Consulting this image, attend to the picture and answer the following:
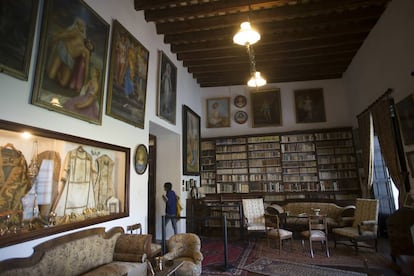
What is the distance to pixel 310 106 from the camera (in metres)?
8.38

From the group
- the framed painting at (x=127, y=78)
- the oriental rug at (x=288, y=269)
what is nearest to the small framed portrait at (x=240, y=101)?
the framed painting at (x=127, y=78)

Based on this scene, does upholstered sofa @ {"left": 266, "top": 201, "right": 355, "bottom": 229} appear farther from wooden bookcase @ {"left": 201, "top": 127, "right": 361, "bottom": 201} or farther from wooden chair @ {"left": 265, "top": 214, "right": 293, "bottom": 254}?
wooden bookcase @ {"left": 201, "top": 127, "right": 361, "bottom": 201}

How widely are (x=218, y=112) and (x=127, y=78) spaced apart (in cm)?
495

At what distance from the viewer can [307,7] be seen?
16.9 ft

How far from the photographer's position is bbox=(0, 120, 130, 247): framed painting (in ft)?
8.04

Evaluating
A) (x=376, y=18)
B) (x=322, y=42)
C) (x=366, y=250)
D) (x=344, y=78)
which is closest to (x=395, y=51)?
(x=376, y=18)

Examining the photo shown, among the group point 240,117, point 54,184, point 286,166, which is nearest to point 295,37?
point 240,117

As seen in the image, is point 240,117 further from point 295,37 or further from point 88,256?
point 88,256

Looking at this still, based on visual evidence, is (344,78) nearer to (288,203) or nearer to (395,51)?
(395,51)

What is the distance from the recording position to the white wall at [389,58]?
4.44 meters

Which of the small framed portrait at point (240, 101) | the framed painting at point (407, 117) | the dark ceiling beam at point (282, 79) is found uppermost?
the dark ceiling beam at point (282, 79)

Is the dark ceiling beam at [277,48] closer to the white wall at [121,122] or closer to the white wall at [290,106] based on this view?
the white wall at [121,122]

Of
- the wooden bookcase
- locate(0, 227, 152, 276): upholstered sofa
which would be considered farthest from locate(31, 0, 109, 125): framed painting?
the wooden bookcase

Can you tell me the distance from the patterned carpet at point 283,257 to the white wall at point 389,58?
1667 mm
